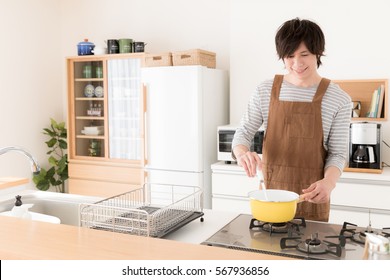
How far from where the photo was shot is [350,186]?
3365mm

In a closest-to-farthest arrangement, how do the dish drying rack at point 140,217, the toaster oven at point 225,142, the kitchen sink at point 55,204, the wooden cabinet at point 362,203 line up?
the dish drying rack at point 140,217
the kitchen sink at point 55,204
the wooden cabinet at point 362,203
the toaster oven at point 225,142

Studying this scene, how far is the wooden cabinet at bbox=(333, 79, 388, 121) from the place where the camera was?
146 inches

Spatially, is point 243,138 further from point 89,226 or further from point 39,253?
point 39,253

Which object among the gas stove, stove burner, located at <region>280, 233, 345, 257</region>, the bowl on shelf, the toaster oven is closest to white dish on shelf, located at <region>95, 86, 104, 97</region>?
the bowl on shelf

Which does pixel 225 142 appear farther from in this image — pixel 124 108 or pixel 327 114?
pixel 327 114

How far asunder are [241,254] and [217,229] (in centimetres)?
52

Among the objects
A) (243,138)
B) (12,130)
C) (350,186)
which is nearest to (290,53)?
(243,138)

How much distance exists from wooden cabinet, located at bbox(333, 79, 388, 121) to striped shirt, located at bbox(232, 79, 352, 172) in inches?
76.3

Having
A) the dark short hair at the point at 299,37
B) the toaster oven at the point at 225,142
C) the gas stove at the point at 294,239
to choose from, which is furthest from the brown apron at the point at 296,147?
the toaster oven at the point at 225,142

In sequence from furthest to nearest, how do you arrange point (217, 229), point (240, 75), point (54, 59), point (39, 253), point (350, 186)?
point (54, 59)
point (240, 75)
point (350, 186)
point (217, 229)
point (39, 253)

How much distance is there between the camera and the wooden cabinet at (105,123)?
4.54 meters

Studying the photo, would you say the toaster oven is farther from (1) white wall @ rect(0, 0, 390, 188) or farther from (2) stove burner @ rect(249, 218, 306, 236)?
(2) stove burner @ rect(249, 218, 306, 236)

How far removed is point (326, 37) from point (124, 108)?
208cm

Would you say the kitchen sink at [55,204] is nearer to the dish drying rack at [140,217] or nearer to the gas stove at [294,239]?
the dish drying rack at [140,217]
